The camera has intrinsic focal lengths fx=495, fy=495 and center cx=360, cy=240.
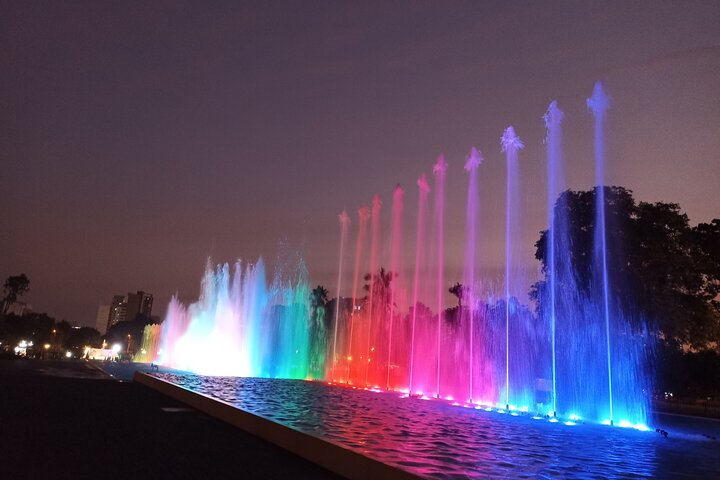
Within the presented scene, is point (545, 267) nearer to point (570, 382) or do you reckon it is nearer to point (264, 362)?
point (570, 382)

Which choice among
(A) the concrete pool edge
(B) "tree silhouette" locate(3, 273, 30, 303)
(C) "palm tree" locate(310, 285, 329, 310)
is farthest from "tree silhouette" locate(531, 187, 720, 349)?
(B) "tree silhouette" locate(3, 273, 30, 303)

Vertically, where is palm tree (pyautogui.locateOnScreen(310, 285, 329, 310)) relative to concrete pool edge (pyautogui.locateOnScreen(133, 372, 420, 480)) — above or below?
above

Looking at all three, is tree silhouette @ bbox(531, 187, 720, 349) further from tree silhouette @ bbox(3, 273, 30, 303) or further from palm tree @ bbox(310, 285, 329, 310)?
tree silhouette @ bbox(3, 273, 30, 303)

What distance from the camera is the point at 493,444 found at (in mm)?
9766

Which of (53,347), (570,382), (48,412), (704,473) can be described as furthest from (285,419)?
(53,347)

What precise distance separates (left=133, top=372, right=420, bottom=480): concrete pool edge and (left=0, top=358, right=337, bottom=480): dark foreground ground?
171 mm

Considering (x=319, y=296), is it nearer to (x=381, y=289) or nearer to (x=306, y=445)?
(x=381, y=289)

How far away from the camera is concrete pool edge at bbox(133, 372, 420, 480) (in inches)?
240

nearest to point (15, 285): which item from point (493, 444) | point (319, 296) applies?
point (319, 296)

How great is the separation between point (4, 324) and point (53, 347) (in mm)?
34843

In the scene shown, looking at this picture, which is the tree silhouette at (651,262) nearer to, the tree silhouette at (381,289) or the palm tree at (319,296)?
the tree silhouette at (381,289)

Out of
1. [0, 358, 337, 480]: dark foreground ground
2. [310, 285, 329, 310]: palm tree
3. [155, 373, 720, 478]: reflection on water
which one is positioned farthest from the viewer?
[310, 285, 329, 310]: palm tree

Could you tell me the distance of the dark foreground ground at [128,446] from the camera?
661cm

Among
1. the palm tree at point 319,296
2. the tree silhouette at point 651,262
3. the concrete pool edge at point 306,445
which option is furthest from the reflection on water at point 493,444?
the palm tree at point 319,296
